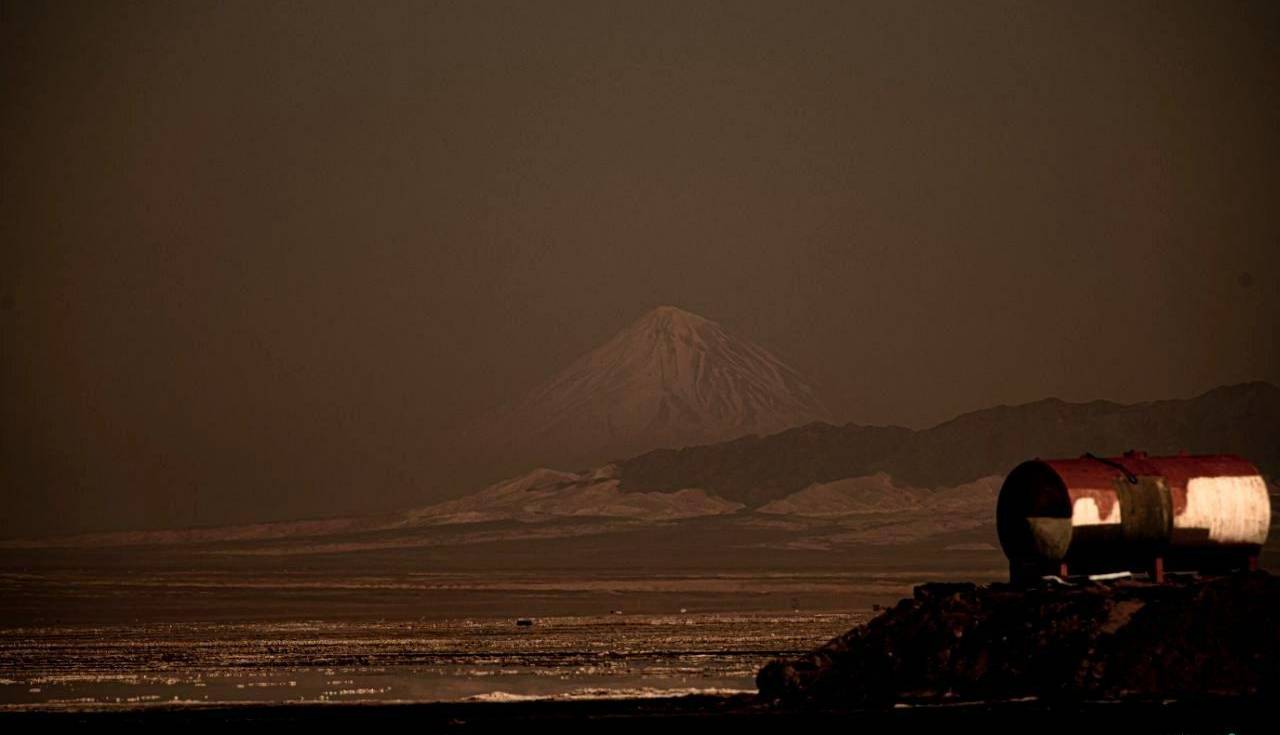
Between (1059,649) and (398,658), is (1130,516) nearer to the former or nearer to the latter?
(1059,649)

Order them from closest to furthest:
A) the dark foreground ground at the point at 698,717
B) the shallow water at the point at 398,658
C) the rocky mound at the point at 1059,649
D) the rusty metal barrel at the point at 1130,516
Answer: the dark foreground ground at the point at 698,717 < the rocky mound at the point at 1059,649 < the rusty metal barrel at the point at 1130,516 < the shallow water at the point at 398,658

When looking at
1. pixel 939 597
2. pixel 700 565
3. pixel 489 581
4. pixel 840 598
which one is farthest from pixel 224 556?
pixel 939 597

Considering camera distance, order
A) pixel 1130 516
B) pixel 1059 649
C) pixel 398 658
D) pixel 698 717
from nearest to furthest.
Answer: pixel 698 717, pixel 1059 649, pixel 1130 516, pixel 398 658

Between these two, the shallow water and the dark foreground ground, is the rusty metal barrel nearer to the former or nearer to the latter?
the dark foreground ground

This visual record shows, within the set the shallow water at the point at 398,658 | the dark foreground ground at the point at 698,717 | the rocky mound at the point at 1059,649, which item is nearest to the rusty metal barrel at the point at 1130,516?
the rocky mound at the point at 1059,649

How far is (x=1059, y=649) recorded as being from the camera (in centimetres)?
3591

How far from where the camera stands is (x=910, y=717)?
33125 millimetres

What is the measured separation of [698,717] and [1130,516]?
10270 millimetres

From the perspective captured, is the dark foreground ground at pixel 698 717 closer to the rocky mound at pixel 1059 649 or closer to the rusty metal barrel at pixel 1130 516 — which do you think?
the rocky mound at pixel 1059 649

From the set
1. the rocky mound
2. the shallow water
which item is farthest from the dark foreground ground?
the shallow water

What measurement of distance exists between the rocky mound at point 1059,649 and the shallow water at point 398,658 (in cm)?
405

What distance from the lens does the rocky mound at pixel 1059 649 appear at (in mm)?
35312

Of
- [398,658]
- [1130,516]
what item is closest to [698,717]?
[1130,516]

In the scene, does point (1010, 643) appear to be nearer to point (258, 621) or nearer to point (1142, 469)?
point (1142, 469)
